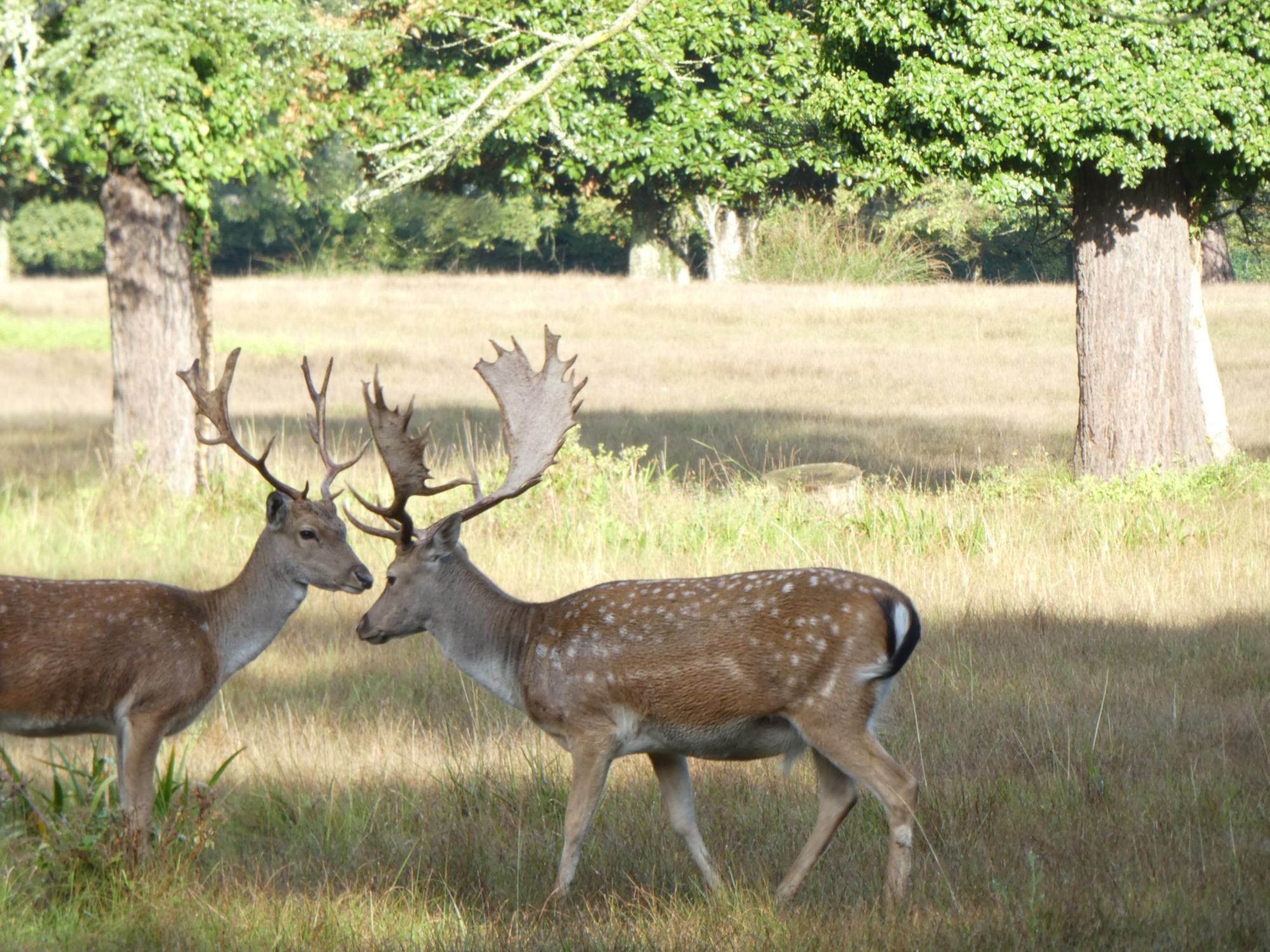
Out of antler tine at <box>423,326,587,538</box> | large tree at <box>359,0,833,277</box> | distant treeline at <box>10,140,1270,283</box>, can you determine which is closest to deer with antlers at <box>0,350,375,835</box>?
antler tine at <box>423,326,587,538</box>

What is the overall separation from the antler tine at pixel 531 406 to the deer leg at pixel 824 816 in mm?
1538

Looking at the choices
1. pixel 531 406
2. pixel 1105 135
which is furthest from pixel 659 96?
pixel 531 406

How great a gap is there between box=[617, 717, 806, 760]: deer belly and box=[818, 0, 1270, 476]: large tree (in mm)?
7301

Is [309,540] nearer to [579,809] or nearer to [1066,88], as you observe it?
[579,809]

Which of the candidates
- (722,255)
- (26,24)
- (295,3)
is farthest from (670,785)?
(722,255)

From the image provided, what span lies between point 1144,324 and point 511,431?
7659mm

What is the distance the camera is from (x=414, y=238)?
44594mm

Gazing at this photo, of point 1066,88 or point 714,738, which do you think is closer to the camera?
point 714,738

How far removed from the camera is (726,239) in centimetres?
4512

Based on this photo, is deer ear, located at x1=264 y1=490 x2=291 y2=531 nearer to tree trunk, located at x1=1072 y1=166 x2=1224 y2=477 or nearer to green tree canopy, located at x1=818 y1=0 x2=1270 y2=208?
green tree canopy, located at x1=818 y1=0 x2=1270 y2=208

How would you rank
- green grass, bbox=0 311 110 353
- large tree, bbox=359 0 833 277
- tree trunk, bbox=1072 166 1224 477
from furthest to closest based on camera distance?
green grass, bbox=0 311 110 353 < large tree, bbox=359 0 833 277 < tree trunk, bbox=1072 166 1224 477

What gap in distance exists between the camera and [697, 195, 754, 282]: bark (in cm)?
4166

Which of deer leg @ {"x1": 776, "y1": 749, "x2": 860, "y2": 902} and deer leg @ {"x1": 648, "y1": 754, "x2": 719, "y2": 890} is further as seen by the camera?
deer leg @ {"x1": 648, "y1": 754, "x2": 719, "y2": 890}

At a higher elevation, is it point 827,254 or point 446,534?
point 827,254
